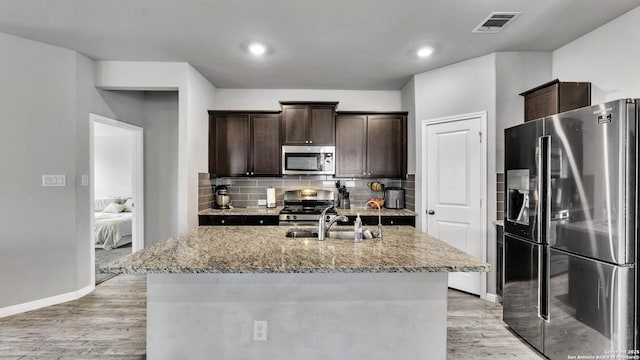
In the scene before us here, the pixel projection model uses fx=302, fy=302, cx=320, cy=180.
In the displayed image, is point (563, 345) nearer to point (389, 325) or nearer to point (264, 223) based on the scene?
point (389, 325)

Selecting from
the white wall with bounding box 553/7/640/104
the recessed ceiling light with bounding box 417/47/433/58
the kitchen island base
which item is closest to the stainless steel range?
the recessed ceiling light with bounding box 417/47/433/58

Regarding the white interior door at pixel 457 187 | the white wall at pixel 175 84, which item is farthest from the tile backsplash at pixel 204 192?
the white interior door at pixel 457 187

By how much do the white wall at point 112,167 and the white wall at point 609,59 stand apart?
814 cm

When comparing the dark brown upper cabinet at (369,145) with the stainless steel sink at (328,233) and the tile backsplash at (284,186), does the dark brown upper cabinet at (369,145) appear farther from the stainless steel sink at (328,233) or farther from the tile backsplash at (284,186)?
the stainless steel sink at (328,233)

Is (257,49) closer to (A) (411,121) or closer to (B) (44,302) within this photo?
(A) (411,121)

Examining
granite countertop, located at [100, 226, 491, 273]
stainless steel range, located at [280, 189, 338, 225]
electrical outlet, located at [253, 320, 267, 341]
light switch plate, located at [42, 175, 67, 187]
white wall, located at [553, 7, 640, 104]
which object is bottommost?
electrical outlet, located at [253, 320, 267, 341]

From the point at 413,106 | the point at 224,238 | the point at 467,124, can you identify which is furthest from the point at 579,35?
the point at 224,238

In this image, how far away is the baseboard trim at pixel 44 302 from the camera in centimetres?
293

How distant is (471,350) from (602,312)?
0.92m

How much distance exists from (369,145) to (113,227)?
4.57 meters

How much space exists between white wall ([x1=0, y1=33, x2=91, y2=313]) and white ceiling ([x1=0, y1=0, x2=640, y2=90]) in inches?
12.0

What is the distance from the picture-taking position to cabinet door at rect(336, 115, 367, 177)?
4.32m

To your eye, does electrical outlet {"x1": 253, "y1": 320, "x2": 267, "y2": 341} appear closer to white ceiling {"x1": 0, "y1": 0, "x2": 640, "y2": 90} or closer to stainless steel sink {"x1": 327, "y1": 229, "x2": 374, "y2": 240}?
stainless steel sink {"x1": 327, "y1": 229, "x2": 374, "y2": 240}

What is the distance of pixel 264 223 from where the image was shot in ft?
13.1
